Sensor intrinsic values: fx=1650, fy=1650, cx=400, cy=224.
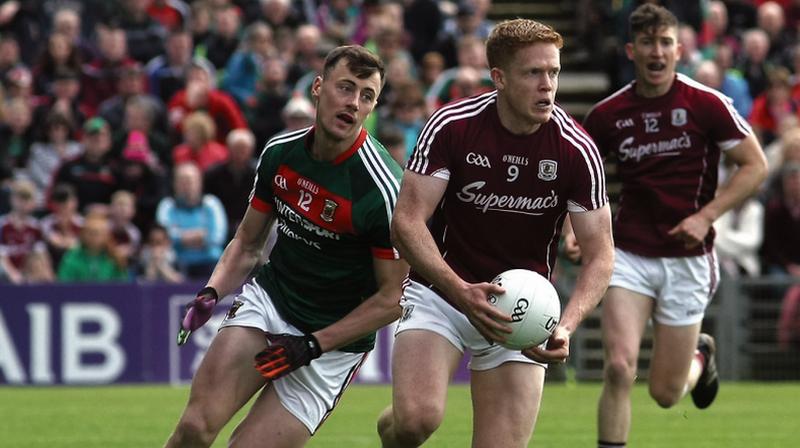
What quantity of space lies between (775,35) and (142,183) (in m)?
8.59

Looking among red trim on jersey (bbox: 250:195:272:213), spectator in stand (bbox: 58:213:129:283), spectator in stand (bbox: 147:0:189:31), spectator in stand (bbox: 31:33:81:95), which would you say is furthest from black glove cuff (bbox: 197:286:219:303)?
spectator in stand (bbox: 147:0:189:31)

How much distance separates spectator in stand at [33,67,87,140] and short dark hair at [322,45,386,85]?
1108cm

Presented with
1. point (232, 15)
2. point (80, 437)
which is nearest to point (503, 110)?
point (80, 437)

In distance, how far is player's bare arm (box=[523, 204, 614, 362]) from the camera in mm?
7266

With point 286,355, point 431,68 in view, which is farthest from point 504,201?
point 431,68

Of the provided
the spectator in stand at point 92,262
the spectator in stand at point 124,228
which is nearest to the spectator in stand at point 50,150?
the spectator in stand at point 124,228

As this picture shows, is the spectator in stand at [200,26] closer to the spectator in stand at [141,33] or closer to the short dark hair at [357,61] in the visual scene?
the spectator in stand at [141,33]

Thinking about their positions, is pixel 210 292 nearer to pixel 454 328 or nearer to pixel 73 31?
pixel 454 328

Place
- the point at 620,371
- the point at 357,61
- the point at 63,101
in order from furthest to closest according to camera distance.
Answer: the point at 63,101 < the point at 620,371 < the point at 357,61

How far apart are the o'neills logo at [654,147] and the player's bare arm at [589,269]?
2446 millimetres

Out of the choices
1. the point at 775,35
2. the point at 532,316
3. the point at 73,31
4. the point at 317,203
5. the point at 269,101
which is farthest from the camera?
the point at 775,35

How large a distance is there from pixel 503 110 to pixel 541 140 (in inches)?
8.9

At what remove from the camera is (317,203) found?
7.84m

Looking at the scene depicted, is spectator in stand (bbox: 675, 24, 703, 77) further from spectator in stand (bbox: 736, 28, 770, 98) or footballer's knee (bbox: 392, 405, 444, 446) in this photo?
footballer's knee (bbox: 392, 405, 444, 446)
